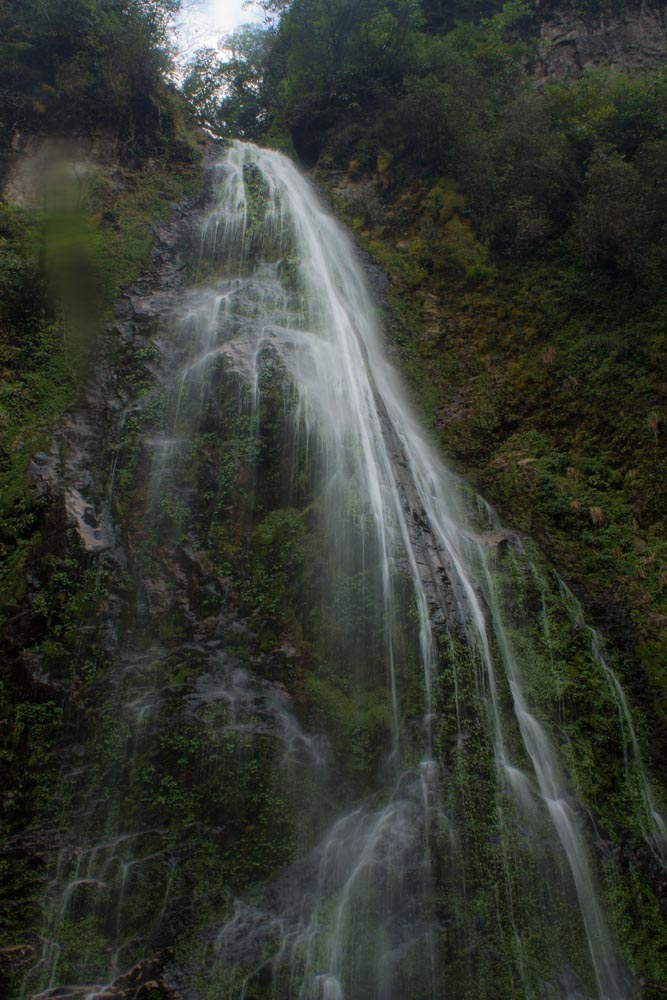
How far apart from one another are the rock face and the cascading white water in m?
13.6

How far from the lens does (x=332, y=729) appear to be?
23.0ft

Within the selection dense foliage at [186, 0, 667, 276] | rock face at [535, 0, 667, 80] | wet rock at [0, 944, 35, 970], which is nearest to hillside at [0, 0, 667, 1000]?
wet rock at [0, 944, 35, 970]

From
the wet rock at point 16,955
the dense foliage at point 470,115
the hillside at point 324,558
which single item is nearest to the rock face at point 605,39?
the dense foliage at point 470,115

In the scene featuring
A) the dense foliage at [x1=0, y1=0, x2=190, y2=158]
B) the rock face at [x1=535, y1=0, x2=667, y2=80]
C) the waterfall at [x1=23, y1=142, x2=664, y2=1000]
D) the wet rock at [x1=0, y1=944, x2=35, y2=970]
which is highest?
the rock face at [x1=535, y1=0, x2=667, y2=80]

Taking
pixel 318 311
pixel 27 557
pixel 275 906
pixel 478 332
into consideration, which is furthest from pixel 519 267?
pixel 275 906

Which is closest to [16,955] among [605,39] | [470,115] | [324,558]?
[324,558]

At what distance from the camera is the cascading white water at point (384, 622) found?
5.89 meters

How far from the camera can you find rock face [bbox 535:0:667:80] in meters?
19.7

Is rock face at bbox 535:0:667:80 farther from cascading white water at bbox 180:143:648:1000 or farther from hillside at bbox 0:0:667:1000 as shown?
cascading white water at bbox 180:143:648:1000

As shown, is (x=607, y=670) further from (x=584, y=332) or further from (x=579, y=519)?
(x=584, y=332)

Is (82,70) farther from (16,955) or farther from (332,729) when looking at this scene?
(16,955)

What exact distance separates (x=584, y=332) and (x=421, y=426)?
364 centimetres

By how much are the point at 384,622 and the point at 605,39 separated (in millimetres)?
22170

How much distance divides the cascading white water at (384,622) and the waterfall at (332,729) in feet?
0.10
